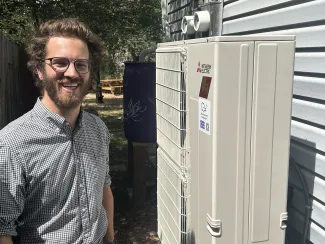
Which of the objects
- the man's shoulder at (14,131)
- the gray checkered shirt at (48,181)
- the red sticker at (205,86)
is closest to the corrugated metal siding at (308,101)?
the red sticker at (205,86)

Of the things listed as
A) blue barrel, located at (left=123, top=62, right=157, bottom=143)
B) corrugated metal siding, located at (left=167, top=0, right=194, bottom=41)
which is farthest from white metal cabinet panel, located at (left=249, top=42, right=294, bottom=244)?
corrugated metal siding, located at (left=167, top=0, right=194, bottom=41)

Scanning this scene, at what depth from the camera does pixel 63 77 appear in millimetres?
1619

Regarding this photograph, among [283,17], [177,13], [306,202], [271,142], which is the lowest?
[306,202]

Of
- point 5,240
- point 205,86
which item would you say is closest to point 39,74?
point 5,240

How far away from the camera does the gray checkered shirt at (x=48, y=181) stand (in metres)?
1.46

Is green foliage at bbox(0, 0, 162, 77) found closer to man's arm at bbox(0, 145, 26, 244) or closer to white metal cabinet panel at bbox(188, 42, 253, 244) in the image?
white metal cabinet panel at bbox(188, 42, 253, 244)

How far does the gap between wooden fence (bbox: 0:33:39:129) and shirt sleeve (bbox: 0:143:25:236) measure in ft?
5.96

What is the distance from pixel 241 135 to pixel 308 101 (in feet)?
2.54

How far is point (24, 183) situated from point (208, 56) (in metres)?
1.06

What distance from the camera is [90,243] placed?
5.65ft

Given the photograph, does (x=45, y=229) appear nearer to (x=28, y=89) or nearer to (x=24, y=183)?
(x=24, y=183)

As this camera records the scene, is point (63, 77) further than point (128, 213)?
No

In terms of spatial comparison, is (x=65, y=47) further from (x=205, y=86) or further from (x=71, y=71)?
(x=205, y=86)

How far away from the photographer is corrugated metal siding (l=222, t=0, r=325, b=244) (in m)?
2.28
